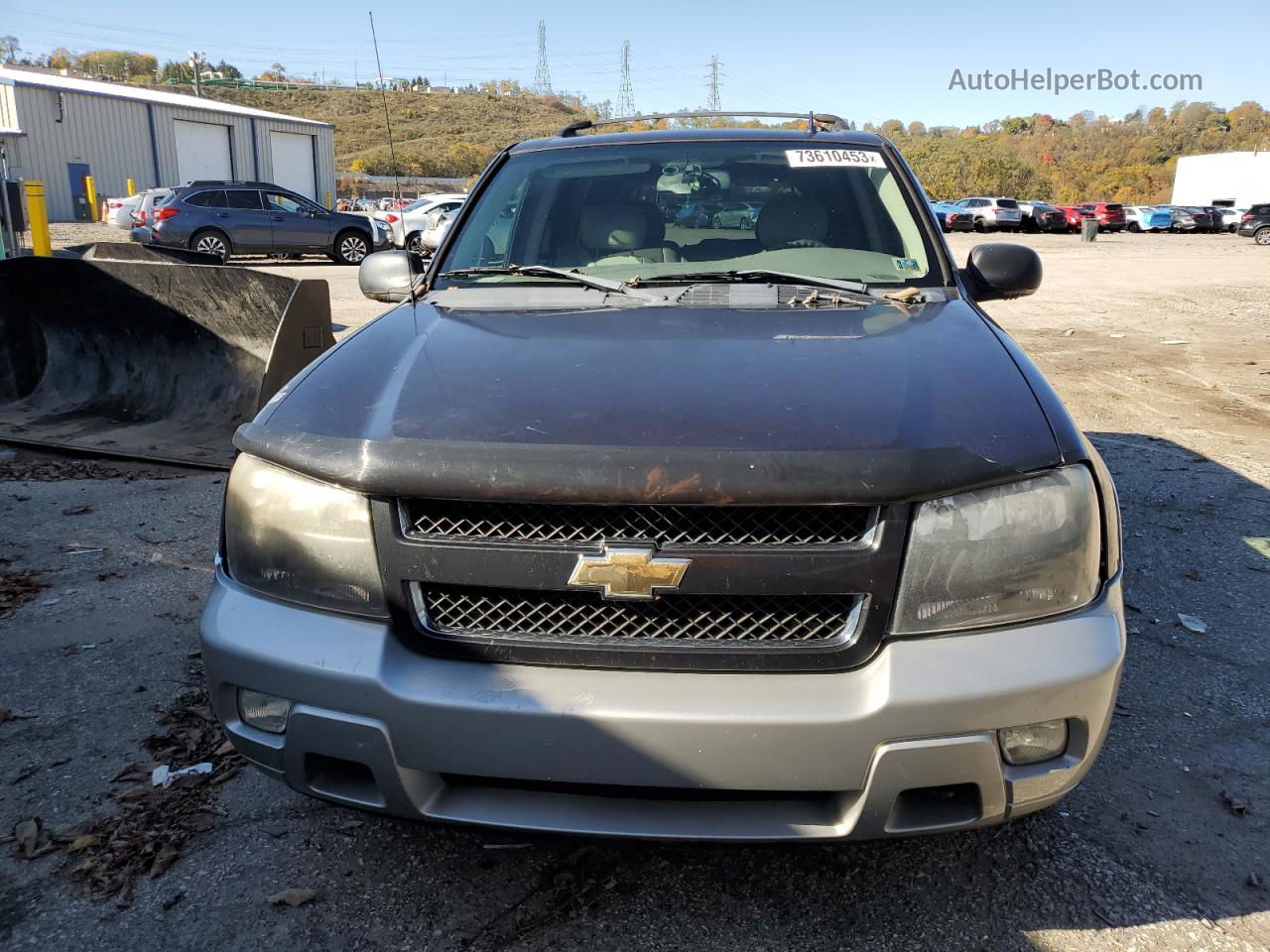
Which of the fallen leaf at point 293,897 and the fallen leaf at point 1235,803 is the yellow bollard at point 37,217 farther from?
the fallen leaf at point 1235,803

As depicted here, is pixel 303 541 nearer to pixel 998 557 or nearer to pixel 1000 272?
pixel 998 557

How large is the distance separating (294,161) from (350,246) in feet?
82.8

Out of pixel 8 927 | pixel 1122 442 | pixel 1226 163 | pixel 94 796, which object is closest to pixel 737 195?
pixel 94 796

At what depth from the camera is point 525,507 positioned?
1907 mm

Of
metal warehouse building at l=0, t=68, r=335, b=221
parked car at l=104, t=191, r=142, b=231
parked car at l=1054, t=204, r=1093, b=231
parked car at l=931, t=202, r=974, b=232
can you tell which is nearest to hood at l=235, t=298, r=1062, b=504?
parked car at l=104, t=191, r=142, b=231

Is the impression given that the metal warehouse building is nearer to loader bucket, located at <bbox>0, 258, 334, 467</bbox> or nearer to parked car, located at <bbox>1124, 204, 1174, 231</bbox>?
loader bucket, located at <bbox>0, 258, 334, 467</bbox>

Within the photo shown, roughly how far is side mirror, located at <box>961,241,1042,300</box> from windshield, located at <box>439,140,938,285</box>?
0.70 feet

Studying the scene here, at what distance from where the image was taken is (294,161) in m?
43.7

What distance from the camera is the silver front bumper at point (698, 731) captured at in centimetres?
180

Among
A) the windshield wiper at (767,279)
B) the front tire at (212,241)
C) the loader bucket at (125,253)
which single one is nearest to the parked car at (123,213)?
the front tire at (212,241)

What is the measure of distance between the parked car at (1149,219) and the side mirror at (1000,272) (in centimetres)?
5265

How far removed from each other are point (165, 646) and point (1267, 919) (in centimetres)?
326

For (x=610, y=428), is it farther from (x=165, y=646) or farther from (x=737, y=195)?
(x=165, y=646)

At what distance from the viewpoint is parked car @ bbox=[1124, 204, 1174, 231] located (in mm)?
49125
